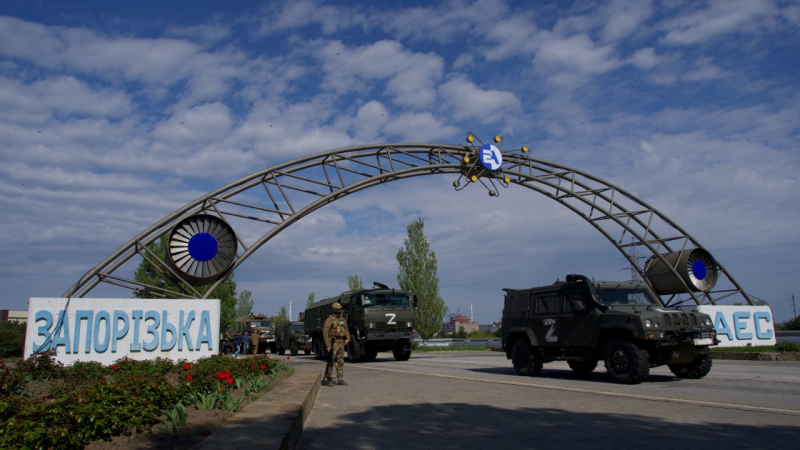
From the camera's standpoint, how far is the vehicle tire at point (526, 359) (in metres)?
13.4

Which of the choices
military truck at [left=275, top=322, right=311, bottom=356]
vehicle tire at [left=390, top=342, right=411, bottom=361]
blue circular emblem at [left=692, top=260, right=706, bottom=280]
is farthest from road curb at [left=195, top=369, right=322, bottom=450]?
blue circular emblem at [left=692, top=260, right=706, bottom=280]

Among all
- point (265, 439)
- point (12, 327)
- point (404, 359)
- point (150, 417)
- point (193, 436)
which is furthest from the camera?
point (12, 327)

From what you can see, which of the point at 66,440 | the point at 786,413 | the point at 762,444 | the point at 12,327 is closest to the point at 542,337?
the point at 786,413

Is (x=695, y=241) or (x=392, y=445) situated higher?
(x=695, y=241)

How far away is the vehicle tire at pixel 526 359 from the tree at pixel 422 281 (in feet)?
108

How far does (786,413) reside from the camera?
6.99m

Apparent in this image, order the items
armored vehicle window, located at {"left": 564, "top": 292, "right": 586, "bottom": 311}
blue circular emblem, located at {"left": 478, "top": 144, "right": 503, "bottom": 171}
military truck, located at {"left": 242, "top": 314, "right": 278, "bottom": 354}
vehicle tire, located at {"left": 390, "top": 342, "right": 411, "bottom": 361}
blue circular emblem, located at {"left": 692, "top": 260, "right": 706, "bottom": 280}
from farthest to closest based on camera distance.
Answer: military truck, located at {"left": 242, "top": 314, "right": 278, "bottom": 354}
blue circular emblem, located at {"left": 692, "top": 260, "right": 706, "bottom": 280}
blue circular emblem, located at {"left": 478, "top": 144, "right": 503, "bottom": 171}
vehicle tire, located at {"left": 390, "top": 342, "right": 411, "bottom": 361}
armored vehicle window, located at {"left": 564, "top": 292, "right": 586, "bottom": 311}

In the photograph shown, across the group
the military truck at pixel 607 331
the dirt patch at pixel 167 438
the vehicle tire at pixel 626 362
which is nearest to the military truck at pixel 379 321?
the military truck at pixel 607 331

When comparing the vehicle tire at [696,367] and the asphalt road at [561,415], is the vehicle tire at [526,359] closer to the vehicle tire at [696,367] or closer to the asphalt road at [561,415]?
the asphalt road at [561,415]

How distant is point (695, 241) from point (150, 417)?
2868cm

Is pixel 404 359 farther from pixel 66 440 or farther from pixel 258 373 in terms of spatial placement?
pixel 66 440

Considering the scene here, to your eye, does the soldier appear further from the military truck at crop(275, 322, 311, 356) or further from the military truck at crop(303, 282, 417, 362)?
the military truck at crop(275, 322, 311, 356)

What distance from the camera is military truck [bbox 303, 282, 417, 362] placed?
2067cm

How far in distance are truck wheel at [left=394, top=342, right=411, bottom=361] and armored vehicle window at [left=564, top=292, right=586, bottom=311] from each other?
1011 cm
